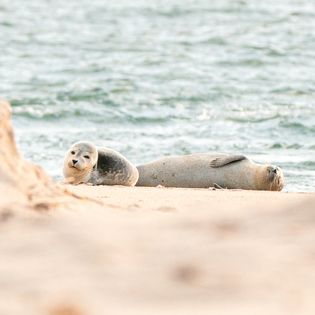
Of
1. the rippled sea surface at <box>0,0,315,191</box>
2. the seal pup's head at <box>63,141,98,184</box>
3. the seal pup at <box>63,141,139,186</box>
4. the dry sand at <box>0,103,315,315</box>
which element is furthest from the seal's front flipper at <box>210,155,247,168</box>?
the dry sand at <box>0,103,315,315</box>

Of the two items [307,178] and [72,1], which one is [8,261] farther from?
[72,1]

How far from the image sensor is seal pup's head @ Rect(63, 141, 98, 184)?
337 inches

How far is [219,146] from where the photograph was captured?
11422mm

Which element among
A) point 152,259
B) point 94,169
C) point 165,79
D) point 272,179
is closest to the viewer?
point 152,259

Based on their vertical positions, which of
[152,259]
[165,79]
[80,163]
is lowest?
[165,79]

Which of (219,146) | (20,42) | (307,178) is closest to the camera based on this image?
(307,178)

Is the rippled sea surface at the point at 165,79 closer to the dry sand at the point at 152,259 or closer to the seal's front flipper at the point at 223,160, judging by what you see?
the seal's front flipper at the point at 223,160

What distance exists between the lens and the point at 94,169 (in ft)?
28.8

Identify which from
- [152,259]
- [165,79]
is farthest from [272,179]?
[165,79]

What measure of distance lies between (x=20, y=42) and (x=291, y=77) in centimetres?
612

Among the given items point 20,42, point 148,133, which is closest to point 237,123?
point 148,133

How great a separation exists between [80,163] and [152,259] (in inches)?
228

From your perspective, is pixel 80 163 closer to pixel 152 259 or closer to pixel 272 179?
pixel 272 179

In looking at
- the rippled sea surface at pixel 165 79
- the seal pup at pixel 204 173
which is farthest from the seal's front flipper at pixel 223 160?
the rippled sea surface at pixel 165 79
